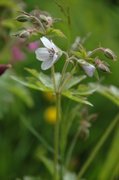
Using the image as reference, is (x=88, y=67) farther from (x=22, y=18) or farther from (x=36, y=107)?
(x=36, y=107)

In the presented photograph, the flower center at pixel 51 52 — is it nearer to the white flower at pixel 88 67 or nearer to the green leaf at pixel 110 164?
the white flower at pixel 88 67

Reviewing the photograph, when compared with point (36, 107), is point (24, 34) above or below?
above

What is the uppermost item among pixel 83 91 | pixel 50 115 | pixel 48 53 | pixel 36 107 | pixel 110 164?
pixel 48 53

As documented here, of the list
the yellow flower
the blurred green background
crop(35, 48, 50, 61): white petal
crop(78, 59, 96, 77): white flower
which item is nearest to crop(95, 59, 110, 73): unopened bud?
crop(78, 59, 96, 77): white flower

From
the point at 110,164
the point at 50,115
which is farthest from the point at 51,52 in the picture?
the point at 50,115

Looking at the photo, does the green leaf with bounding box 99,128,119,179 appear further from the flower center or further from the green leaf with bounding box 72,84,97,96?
the flower center

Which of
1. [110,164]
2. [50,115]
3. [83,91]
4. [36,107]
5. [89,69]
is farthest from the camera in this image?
[36,107]

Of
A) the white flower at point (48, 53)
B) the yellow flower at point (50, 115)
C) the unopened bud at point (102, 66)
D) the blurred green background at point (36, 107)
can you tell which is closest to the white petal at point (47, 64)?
the white flower at point (48, 53)

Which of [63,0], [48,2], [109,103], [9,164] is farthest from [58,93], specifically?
[48,2]
